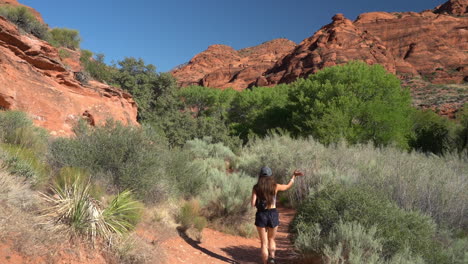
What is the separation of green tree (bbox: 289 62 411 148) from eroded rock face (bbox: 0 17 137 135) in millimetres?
11705

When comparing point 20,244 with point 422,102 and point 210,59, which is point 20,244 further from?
→ point 210,59

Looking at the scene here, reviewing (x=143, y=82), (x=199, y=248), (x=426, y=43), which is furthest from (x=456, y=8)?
(x=199, y=248)

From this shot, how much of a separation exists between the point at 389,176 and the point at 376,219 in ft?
9.10

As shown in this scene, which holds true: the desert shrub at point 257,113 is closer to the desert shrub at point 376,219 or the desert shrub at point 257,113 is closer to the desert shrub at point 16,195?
the desert shrub at point 376,219

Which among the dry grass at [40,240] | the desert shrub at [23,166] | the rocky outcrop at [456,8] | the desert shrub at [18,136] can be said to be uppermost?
the rocky outcrop at [456,8]

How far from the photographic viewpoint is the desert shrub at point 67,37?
26391 millimetres

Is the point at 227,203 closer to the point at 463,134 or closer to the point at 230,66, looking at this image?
the point at 463,134

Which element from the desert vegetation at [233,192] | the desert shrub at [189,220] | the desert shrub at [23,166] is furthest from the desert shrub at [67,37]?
the desert shrub at [189,220]

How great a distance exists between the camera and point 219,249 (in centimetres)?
578

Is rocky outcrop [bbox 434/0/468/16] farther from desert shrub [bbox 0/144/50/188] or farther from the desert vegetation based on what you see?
desert shrub [bbox 0/144/50/188]

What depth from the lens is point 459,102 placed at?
4003 cm

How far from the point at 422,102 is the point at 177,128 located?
42.4m

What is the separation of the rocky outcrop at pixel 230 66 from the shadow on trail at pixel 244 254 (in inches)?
3001

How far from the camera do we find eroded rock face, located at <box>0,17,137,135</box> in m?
9.52
